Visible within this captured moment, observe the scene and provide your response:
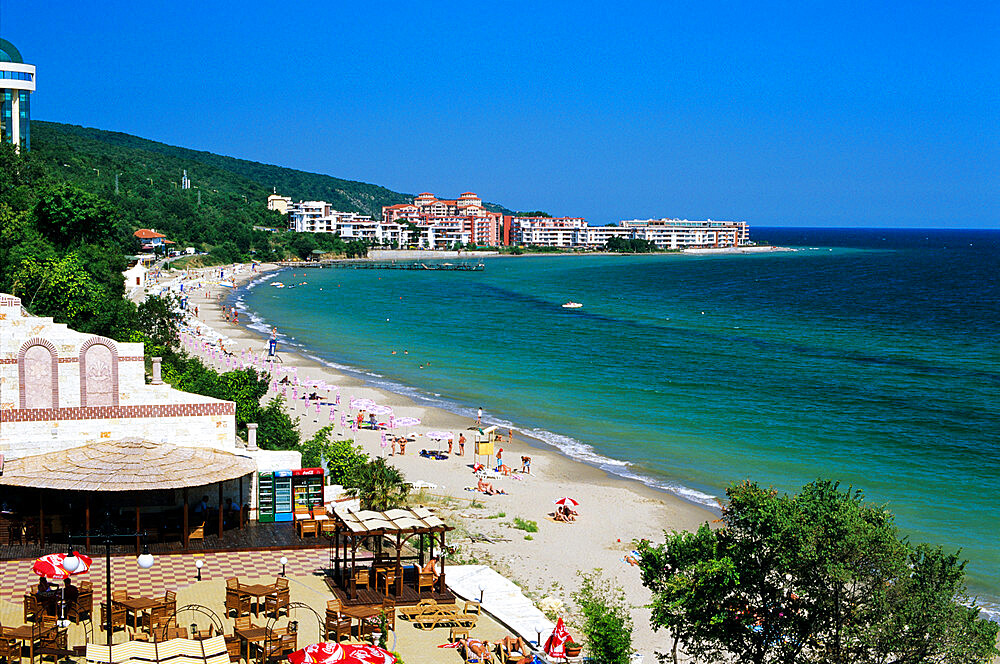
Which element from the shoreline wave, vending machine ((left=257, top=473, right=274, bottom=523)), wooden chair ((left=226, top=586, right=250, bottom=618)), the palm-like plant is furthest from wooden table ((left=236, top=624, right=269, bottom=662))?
the shoreline wave

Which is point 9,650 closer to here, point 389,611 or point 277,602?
point 277,602

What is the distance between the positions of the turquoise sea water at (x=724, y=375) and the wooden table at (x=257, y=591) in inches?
570

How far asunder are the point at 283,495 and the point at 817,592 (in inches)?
417

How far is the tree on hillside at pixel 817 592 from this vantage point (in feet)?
35.9

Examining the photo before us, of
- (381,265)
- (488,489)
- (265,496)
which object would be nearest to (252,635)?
(265,496)

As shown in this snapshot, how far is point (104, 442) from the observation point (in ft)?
57.1

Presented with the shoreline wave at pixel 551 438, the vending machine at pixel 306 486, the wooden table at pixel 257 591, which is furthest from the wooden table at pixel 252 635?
the shoreline wave at pixel 551 438

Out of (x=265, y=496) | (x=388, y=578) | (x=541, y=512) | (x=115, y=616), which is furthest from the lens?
(x=541, y=512)

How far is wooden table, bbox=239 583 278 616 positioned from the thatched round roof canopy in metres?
2.80

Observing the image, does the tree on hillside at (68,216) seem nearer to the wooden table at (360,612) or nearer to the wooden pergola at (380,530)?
the wooden pergola at (380,530)

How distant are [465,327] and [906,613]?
198 feet

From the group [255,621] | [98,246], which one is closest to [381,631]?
[255,621]

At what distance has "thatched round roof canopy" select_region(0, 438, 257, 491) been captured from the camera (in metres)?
15.9

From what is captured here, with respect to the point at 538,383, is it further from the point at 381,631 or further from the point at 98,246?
the point at 381,631
